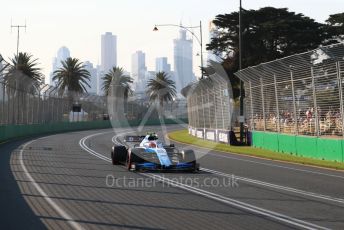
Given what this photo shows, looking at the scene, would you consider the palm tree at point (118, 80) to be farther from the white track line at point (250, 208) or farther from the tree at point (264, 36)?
the white track line at point (250, 208)

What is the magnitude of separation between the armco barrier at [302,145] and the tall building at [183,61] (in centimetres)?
Answer: 2555

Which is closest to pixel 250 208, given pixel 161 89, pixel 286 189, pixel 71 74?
pixel 286 189

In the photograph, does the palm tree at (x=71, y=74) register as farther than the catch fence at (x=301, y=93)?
Yes

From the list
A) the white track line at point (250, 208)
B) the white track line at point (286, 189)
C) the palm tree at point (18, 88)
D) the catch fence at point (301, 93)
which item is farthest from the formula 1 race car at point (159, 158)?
the palm tree at point (18, 88)

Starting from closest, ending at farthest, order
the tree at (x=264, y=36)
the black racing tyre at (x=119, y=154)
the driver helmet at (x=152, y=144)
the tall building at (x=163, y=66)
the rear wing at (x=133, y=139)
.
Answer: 1. the driver helmet at (x=152, y=144)
2. the rear wing at (x=133, y=139)
3. the black racing tyre at (x=119, y=154)
4. the tree at (x=264, y=36)
5. the tall building at (x=163, y=66)

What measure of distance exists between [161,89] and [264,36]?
55.1 meters

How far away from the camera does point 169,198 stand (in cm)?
1075

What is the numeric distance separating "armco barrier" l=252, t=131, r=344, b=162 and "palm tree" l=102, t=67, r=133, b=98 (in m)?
69.7

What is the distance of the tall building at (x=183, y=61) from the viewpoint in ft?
182

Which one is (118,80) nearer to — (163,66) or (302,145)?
(163,66)

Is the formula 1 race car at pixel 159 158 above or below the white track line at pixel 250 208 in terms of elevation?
above

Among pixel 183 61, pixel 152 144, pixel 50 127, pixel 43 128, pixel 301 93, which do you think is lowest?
pixel 152 144

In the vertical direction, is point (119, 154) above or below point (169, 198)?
above

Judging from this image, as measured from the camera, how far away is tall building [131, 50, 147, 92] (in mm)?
105569
